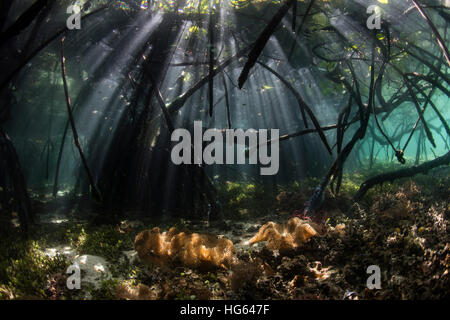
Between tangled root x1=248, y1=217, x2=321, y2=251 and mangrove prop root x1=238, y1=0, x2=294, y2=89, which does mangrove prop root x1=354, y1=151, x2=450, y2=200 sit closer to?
tangled root x1=248, y1=217, x2=321, y2=251

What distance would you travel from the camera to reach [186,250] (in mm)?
3633

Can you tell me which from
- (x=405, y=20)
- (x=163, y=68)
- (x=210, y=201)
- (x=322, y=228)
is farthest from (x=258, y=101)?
(x=322, y=228)

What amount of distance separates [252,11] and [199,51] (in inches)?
106

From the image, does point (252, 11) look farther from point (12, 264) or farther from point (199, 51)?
point (12, 264)

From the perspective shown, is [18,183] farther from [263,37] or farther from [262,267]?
[263,37]

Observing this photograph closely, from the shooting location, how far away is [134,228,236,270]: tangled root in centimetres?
356

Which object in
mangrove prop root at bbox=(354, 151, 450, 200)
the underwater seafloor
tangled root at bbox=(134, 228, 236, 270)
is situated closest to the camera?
the underwater seafloor

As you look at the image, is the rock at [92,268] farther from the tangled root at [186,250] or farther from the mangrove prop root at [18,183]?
the mangrove prop root at [18,183]

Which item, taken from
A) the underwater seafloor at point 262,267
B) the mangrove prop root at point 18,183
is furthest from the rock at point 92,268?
the mangrove prop root at point 18,183

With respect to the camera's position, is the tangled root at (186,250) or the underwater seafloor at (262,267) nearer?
the underwater seafloor at (262,267)

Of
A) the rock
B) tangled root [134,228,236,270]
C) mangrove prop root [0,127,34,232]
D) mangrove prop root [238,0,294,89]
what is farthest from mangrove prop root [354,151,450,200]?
mangrove prop root [0,127,34,232]

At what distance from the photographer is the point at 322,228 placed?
4.38m

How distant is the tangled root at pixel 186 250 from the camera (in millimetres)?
3559

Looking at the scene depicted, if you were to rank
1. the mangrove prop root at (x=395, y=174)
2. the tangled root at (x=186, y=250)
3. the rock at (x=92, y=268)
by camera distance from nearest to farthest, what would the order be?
the rock at (x=92, y=268) → the tangled root at (x=186, y=250) → the mangrove prop root at (x=395, y=174)
